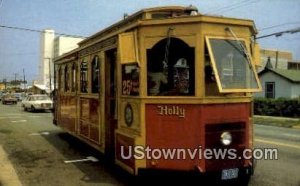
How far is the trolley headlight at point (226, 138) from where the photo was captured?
6926 mm

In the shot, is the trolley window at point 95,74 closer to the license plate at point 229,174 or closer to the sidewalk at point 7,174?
the sidewalk at point 7,174

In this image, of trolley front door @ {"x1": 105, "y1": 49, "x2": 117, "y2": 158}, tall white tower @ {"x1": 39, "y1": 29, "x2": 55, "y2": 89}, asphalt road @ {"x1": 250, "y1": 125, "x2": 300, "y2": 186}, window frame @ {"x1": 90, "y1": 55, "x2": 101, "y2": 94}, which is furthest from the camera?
tall white tower @ {"x1": 39, "y1": 29, "x2": 55, "y2": 89}

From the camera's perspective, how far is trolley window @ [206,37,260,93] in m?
6.75

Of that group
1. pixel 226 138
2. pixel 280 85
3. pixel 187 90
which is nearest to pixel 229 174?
pixel 226 138

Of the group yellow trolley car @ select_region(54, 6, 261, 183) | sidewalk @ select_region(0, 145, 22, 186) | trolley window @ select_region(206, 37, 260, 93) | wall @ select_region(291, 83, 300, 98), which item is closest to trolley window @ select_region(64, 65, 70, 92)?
sidewalk @ select_region(0, 145, 22, 186)

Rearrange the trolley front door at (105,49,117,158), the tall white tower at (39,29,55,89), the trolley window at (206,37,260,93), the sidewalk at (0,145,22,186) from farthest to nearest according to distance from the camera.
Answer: the tall white tower at (39,29,55,89) < the trolley front door at (105,49,117,158) < the sidewalk at (0,145,22,186) < the trolley window at (206,37,260,93)

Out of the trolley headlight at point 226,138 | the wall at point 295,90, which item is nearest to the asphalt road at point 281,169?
the trolley headlight at point 226,138

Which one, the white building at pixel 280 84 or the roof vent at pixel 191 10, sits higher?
the roof vent at pixel 191 10

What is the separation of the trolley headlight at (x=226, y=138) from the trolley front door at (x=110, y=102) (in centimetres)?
275

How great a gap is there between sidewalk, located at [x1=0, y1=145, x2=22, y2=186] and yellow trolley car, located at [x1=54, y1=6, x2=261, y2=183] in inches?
95.9

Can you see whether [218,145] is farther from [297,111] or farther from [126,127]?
[297,111]

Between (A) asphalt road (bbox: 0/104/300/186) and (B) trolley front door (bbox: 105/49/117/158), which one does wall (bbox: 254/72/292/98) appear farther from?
(B) trolley front door (bbox: 105/49/117/158)

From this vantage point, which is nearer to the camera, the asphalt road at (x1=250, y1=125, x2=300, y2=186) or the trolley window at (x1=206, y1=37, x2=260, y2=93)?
Result: the trolley window at (x1=206, y1=37, x2=260, y2=93)

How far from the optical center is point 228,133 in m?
6.98
